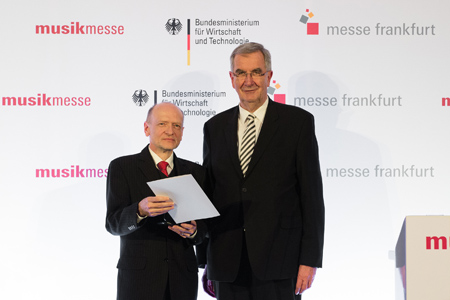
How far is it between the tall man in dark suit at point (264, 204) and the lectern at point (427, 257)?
69 centimetres

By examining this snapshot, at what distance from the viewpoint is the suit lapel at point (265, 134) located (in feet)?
9.86

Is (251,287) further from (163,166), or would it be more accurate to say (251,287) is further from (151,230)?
(163,166)

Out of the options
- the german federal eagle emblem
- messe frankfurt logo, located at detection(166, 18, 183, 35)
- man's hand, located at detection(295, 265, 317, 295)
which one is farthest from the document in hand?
messe frankfurt logo, located at detection(166, 18, 183, 35)

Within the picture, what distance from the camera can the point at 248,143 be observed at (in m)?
3.10

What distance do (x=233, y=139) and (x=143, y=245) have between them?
72 cm

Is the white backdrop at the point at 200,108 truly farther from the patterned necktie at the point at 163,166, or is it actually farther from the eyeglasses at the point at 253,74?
the patterned necktie at the point at 163,166

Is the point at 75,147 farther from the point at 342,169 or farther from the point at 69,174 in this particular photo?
the point at 342,169

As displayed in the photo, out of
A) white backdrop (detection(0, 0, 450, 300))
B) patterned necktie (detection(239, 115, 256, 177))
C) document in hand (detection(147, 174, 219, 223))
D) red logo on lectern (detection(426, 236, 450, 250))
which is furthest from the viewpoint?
white backdrop (detection(0, 0, 450, 300))

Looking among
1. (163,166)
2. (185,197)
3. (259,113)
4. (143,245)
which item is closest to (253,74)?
(259,113)

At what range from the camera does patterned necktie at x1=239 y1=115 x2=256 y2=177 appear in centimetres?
306

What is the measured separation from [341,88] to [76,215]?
211 centimetres

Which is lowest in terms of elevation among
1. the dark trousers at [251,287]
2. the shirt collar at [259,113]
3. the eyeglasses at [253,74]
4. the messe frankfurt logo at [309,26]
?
the dark trousers at [251,287]

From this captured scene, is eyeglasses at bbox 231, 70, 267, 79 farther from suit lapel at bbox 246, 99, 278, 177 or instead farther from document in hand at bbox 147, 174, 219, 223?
document in hand at bbox 147, 174, 219, 223

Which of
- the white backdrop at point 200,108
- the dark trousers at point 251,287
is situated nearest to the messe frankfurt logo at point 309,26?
the white backdrop at point 200,108
